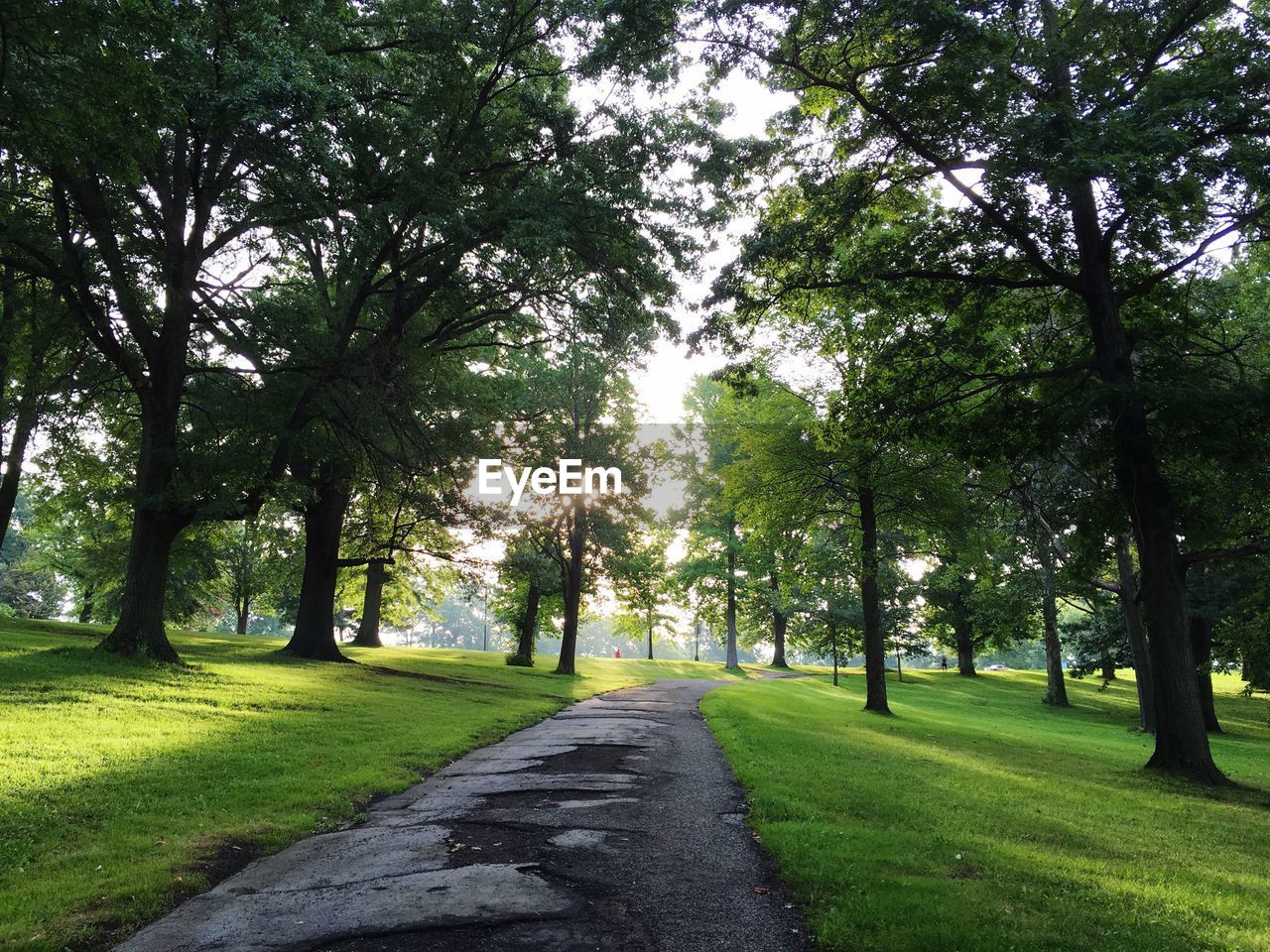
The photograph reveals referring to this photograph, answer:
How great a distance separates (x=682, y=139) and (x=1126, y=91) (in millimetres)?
7702

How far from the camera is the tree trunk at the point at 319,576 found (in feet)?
77.2

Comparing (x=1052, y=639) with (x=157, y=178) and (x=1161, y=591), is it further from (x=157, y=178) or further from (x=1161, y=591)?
(x=157, y=178)

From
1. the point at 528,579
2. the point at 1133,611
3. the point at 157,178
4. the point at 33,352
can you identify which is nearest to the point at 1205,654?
the point at 1133,611

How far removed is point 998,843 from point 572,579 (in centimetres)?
2658

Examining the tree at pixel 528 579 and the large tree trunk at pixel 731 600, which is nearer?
the tree at pixel 528 579

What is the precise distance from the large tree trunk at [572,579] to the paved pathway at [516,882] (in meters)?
22.9

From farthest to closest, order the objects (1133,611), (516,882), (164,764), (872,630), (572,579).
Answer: (572,579)
(872,630)
(1133,611)
(164,764)
(516,882)

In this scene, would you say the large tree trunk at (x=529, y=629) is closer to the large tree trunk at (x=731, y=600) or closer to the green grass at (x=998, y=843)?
the large tree trunk at (x=731, y=600)

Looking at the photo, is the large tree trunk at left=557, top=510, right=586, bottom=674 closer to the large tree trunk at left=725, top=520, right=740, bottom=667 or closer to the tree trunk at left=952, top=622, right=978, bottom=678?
the large tree trunk at left=725, top=520, right=740, bottom=667

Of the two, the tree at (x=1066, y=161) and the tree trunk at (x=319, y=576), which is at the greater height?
the tree at (x=1066, y=161)

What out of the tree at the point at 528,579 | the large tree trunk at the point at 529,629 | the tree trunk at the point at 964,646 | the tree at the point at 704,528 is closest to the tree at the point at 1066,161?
the tree at the point at 528,579

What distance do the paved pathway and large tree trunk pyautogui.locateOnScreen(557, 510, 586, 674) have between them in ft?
→ 75.2

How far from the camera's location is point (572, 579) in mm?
32375

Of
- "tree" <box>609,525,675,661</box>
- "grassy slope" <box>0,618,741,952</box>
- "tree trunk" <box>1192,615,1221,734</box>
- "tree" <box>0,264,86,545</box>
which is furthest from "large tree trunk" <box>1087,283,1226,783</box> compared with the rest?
"tree" <box>609,525,675,661</box>
